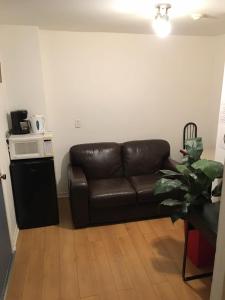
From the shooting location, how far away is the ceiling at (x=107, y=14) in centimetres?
198

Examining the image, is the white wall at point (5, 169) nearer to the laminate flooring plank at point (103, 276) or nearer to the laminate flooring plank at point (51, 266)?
the laminate flooring plank at point (51, 266)

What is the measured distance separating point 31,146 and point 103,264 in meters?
1.51

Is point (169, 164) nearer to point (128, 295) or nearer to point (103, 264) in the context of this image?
point (103, 264)

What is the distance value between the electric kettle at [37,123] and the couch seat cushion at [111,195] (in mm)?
941

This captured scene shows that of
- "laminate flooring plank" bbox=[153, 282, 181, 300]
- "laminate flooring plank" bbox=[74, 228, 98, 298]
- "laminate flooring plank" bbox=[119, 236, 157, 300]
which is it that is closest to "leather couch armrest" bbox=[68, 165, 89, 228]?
"laminate flooring plank" bbox=[74, 228, 98, 298]

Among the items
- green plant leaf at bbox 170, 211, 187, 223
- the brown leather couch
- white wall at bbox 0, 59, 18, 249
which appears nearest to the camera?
green plant leaf at bbox 170, 211, 187, 223

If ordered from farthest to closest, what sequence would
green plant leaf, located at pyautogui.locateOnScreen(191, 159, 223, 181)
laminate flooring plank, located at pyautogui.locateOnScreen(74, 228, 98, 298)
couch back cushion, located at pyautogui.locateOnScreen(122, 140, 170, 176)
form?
couch back cushion, located at pyautogui.locateOnScreen(122, 140, 170, 176) → laminate flooring plank, located at pyautogui.locateOnScreen(74, 228, 98, 298) → green plant leaf, located at pyautogui.locateOnScreen(191, 159, 223, 181)

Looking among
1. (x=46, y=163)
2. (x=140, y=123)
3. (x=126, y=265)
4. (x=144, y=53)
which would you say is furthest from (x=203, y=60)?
(x=126, y=265)

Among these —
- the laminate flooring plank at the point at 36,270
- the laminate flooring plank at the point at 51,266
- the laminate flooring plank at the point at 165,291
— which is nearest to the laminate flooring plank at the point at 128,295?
the laminate flooring plank at the point at 165,291

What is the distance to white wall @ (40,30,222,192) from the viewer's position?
322 cm

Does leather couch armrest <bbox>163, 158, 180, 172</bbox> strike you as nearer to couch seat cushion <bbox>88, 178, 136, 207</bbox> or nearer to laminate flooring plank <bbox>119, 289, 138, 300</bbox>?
couch seat cushion <bbox>88, 178, 136, 207</bbox>

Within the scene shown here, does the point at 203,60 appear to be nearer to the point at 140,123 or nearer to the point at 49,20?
the point at 140,123

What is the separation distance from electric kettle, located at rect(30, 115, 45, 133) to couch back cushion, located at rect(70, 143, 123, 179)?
1.83ft

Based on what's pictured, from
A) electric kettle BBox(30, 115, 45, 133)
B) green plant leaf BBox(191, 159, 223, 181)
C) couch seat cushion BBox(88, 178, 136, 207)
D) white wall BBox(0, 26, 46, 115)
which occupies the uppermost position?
white wall BBox(0, 26, 46, 115)
